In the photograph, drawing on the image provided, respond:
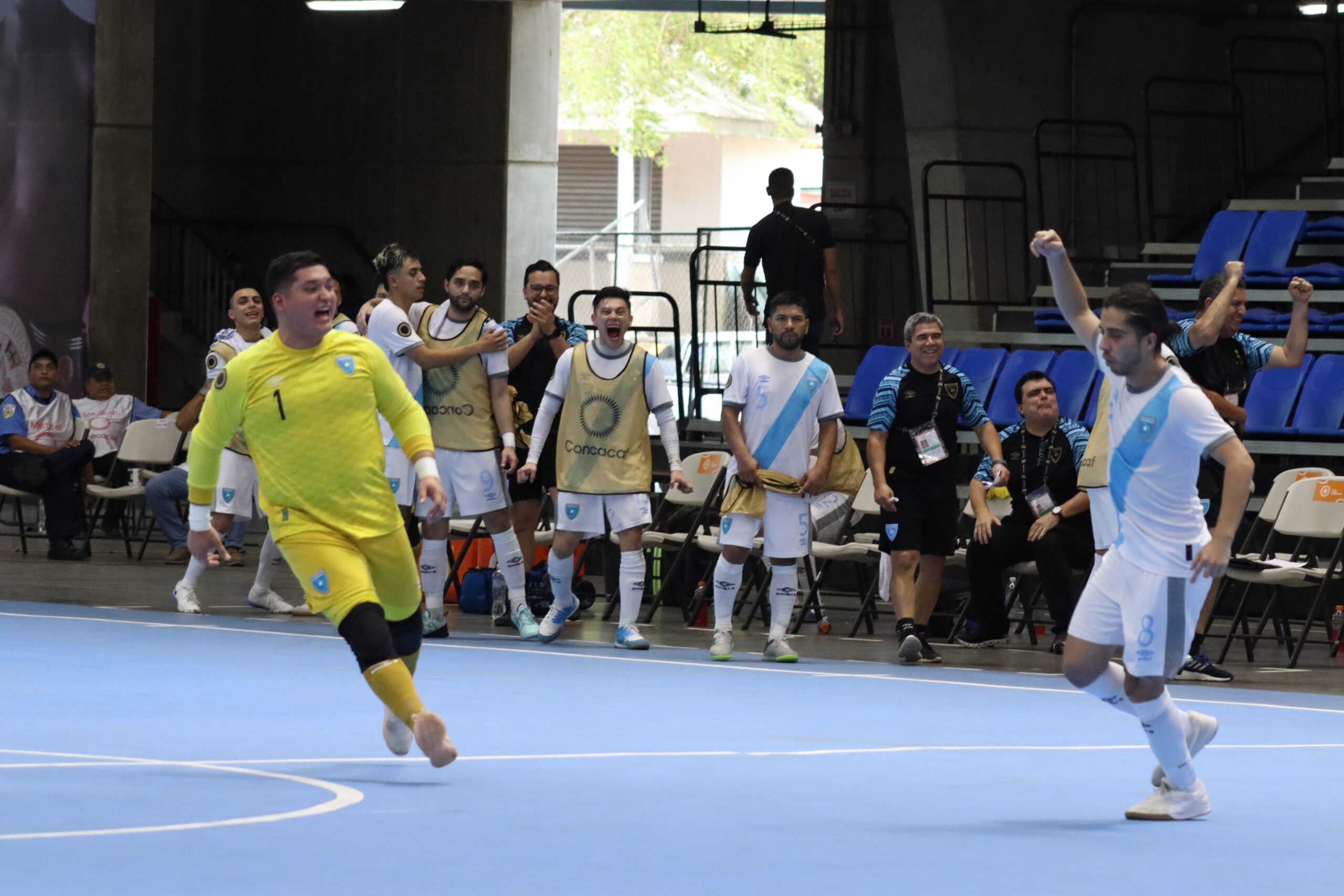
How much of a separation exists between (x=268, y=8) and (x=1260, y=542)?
16220 mm

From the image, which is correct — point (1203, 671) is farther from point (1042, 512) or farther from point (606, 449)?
point (606, 449)

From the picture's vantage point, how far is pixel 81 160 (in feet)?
70.7

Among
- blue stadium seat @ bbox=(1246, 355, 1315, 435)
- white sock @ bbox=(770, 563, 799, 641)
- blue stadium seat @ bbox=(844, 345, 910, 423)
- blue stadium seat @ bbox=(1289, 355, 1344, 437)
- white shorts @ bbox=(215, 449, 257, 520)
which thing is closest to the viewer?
white sock @ bbox=(770, 563, 799, 641)

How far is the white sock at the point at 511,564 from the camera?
11.8 m

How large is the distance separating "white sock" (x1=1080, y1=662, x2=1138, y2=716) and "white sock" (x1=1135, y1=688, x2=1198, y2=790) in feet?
0.38

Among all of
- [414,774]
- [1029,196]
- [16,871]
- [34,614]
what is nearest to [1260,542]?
[1029,196]

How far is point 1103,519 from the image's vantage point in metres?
10.1

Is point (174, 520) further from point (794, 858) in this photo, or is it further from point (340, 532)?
point (794, 858)

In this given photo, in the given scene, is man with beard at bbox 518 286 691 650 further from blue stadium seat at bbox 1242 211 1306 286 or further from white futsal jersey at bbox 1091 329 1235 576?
blue stadium seat at bbox 1242 211 1306 286

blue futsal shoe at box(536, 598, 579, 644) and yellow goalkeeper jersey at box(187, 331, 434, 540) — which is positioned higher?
yellow goalkeeper jersey at box(187, 331, 434, 540)

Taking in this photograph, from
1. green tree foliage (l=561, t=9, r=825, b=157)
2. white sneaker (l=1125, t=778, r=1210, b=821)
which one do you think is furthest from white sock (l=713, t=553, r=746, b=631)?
green tree foliage (l=561, t=9, r=825, b=157)

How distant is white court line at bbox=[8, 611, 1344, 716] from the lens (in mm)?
9656

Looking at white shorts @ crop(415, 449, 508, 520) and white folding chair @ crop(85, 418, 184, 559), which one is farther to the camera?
white folding chair @ crop(85, 418, 184, 559)

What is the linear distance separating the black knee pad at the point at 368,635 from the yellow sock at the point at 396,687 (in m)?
0.03
